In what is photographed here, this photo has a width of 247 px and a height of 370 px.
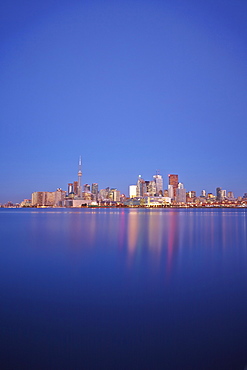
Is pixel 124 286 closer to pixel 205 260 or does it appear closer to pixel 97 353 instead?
pixel 97 353

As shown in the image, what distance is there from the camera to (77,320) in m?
6.37

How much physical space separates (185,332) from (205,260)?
28.7 ft

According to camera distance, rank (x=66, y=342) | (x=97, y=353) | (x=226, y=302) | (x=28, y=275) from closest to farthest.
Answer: (x=97, y=353) < (x=66, y=342) < (x=226, y=302) < (x=28, y=275)

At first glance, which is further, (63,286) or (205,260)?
(205,260)

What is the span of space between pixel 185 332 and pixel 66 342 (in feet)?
7.43

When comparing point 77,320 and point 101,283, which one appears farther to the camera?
point 101,283

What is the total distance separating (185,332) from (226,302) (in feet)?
8.16

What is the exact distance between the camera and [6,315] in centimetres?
664

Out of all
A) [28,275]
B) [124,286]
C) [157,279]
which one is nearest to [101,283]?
[124,286]

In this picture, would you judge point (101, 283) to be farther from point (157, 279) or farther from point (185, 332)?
point (185, 332)

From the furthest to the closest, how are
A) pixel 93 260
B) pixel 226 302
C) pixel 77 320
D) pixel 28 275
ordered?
pixel 93 260 < pixel 28 275 < pixel 226 302 < pixel 77 320

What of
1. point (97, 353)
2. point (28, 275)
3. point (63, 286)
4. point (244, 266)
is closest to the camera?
point (97, 353)

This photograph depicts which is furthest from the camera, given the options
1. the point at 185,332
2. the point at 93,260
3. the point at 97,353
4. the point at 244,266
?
the point at 93,260

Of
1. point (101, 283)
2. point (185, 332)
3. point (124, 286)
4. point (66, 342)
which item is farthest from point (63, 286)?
point (185, 332)
